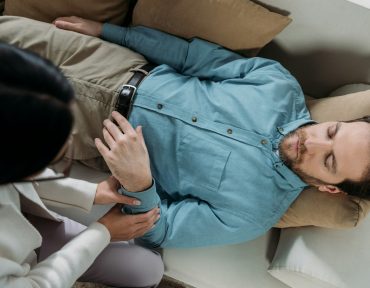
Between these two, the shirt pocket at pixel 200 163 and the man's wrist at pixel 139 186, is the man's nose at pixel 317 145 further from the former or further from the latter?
the man's wrist at pixel 139 186

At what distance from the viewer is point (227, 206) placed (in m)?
1.15

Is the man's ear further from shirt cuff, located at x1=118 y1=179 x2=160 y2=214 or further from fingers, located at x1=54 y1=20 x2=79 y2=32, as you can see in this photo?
fingers, located at x1=54 y1=20 x2=79 y2=32

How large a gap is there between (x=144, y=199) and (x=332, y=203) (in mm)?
538

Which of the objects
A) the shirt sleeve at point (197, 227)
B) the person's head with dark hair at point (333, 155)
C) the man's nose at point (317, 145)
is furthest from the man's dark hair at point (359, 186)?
the shirt sleeve at point (197, 227)

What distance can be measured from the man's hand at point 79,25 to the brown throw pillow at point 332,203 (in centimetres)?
76

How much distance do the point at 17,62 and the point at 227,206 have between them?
0.74 meters

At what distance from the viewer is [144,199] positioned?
106 centimetres

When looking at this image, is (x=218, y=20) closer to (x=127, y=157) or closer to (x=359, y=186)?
(x=127, y=157)

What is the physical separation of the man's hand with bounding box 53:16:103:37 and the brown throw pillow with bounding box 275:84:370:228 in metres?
0.76

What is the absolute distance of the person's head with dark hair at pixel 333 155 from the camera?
104 centimetres

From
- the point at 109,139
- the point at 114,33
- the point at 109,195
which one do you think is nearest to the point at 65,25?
the point at 114,33

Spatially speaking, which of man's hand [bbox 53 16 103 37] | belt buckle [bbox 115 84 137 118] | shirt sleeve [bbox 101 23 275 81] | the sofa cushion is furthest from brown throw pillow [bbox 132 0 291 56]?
the sofa cushion

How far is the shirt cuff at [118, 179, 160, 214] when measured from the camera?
106 cm

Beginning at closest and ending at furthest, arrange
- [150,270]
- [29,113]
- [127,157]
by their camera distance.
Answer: [29,113] → [127,157] → [150,270]
